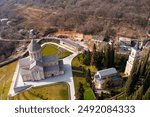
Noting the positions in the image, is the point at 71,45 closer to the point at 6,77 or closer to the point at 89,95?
the point at 6,77

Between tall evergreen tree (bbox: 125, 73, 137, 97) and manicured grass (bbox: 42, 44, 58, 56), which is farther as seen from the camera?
manicured grass (bbox: 42, 44, 58, 56)

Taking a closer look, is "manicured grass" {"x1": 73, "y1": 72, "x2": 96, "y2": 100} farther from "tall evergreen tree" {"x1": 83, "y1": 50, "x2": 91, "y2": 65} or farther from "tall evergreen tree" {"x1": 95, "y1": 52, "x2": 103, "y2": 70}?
"tall evergreen tree" {"x1": 95, "y1": 52, "x2": 103, "y2": 70}

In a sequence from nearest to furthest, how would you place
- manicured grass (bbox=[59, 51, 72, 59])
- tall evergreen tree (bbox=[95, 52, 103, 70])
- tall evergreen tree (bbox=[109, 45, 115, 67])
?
tall evergreen tree (bbox=[109, 45, 115, 67]) → tall evergreen tree (bbox=[95, 52, 103, 70]) → manicured grass (bbox=[59, 51, 72, 59])

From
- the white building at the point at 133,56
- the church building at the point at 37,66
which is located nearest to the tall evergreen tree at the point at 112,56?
the white building at the point at 133,56

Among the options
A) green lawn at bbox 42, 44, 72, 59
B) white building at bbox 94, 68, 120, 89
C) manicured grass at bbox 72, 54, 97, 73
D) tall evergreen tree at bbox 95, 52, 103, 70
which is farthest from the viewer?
green lawn at bbox 42, 44, 72, 59

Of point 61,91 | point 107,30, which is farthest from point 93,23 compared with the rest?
point 61,91

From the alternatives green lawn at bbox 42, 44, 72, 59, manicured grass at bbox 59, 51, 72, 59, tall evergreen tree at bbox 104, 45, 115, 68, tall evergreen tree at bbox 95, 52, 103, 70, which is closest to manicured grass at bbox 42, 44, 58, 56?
green lawn at bbox 42, 44, 72, 59

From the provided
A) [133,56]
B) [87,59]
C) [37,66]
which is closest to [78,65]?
[87,59]
